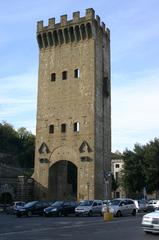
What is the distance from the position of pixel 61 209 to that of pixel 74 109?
54.0 feet

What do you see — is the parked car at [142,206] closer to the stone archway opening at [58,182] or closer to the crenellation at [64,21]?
the stone archway opening at [58,182]

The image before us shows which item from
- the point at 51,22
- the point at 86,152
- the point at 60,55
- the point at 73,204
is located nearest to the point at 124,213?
the point at 73,204

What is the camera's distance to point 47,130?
53938 mm

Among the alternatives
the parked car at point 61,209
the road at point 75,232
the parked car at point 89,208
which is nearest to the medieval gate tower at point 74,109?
the parked car at point 61,209

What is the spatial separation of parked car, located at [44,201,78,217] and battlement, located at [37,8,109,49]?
22584 mm

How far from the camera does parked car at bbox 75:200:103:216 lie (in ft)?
125

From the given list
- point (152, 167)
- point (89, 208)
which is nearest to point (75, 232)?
point (89, 208)

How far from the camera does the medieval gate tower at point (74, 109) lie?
50781mm

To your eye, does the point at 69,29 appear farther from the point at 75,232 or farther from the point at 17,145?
the point at 17,145

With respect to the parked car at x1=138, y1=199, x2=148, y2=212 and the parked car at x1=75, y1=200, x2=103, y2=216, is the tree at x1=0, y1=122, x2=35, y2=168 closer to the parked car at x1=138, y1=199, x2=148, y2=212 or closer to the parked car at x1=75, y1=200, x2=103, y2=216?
the parked car at x1=138, y1=199, x2=148, y2=212

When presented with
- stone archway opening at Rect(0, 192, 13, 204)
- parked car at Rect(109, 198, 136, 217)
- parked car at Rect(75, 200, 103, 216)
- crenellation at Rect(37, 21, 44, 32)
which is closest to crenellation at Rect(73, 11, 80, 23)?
crenellation at Rect(37, 21, 44, 32)

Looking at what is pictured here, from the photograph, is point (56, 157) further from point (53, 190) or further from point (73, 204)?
point (73, 204)

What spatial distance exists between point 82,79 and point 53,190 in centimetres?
1453

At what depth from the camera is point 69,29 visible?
5453 centimetres
